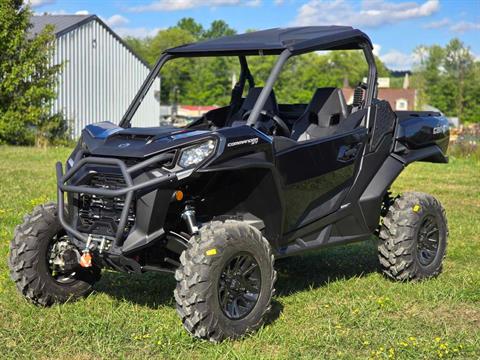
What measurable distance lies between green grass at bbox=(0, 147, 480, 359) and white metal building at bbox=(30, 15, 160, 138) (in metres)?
26.4

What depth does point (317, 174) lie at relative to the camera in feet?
20.0

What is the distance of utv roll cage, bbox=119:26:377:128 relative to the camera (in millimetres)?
5801

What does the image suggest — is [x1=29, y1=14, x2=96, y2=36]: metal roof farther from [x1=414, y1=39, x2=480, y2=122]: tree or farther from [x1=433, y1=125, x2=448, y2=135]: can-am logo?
[x1=414, y1=39, x2=480, y2=122]: tree

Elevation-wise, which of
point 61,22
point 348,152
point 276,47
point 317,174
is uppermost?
point 61,22

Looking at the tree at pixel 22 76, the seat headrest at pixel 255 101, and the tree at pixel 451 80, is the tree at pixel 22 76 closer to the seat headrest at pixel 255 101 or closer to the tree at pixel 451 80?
the seat headrest at pixel 255 101

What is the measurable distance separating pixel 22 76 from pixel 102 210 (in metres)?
21.9

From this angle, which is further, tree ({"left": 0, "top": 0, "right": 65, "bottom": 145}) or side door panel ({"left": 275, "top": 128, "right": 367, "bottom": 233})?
tree ({"left": 0, "top": 0, "right": 65, "bottom": 145})

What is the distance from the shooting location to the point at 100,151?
538 centimetres

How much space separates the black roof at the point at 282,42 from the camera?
19.4ft

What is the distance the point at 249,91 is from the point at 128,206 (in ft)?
7.34

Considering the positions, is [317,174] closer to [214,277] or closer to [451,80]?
[214,277]

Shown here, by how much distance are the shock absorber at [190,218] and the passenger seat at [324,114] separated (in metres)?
→ 1.57

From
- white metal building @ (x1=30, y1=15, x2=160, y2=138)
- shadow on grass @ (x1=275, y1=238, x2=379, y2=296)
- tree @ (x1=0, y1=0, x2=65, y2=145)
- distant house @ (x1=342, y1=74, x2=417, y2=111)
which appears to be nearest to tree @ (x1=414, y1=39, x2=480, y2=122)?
distant house @ (x1=342, y1=74, x2=417, y2=111)

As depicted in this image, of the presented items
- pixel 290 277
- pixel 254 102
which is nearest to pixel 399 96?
pixel 290 277
